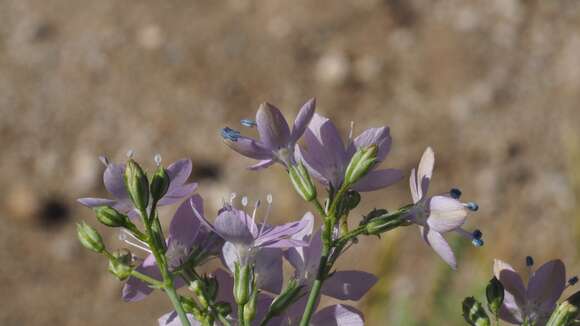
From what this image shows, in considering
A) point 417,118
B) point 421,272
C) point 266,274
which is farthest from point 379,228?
point 417,118

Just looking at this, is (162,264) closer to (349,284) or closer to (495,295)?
(349,284)

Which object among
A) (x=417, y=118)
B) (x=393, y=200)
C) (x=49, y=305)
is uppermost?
(x=417, y=118)

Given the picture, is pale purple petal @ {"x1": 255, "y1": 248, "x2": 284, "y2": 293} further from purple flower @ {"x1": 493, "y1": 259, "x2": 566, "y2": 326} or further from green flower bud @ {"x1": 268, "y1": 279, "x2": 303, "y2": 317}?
purple flower @ {"x1": 493, "y1": 259, "x2": 566, "y2": 326}

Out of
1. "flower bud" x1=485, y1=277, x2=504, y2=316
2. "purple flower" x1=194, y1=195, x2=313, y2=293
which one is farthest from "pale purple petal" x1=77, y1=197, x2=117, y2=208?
"flower bud" x1=485, y1=277, x2=504, y2=316

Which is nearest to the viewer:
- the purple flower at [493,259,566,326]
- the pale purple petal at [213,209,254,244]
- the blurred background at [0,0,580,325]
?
the pale purple petal at [213,209,254,244]

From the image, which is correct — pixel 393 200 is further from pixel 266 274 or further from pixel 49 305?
pixel 266 274

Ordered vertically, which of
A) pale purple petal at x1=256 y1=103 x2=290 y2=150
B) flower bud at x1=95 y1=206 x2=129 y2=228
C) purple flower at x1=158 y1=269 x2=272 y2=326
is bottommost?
purple flower at x1=158 y1=269 x2=272 y2=326

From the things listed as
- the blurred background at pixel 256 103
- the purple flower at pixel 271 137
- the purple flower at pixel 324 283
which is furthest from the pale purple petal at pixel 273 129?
the blurred background at pixel 256 103
